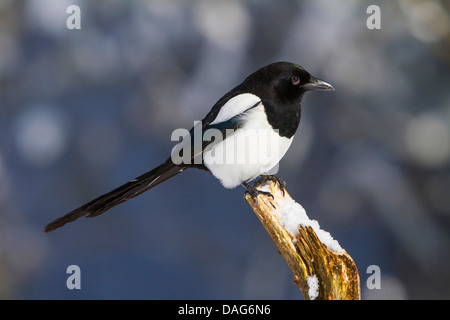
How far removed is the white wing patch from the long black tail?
20 centimetres

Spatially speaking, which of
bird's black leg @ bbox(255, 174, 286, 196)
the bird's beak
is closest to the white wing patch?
the bird's beak

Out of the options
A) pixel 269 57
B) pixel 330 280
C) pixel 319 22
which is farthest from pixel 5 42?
pixel 330 280

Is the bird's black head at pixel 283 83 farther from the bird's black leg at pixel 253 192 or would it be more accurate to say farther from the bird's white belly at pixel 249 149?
the bird's black leg at pixel 253 192

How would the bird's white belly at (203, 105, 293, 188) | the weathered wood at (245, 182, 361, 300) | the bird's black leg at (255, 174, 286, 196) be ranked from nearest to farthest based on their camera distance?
1. the weathered wood at (245, 182, 361, 300)
2. the bird's white belly at (203, 105, 293, 188)
3. the bird's black leg at (255, 174, 286, 196)

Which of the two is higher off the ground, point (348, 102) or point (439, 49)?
point (439, 49)

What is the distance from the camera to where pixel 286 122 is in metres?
1.60

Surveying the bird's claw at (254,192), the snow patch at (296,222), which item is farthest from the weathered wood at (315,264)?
the bird's claw at (254,192)

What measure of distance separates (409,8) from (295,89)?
1.50 metres

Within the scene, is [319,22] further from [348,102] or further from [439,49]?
[439,49]

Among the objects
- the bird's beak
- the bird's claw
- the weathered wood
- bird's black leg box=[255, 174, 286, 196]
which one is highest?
the bird's beak

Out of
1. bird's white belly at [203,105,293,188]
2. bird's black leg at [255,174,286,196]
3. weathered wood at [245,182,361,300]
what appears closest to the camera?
weathered wood at [245,182,361,300]

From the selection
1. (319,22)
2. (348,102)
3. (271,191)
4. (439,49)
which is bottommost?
(271,191)

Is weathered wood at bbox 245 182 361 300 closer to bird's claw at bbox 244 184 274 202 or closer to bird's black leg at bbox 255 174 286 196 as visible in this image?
bird's claw at bbox 244 184 274 202

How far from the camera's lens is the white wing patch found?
160 centimetres
